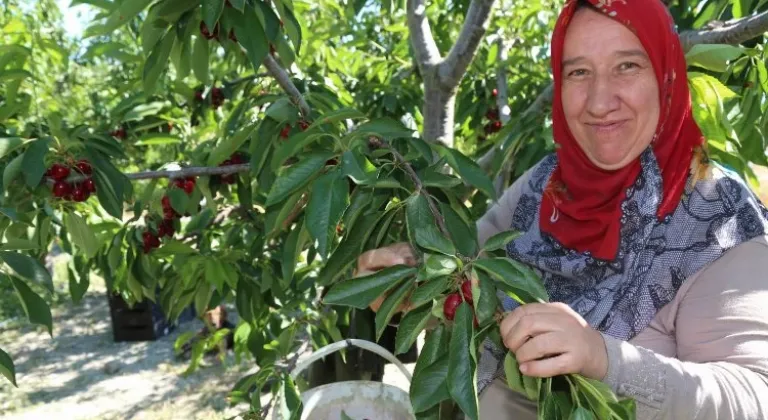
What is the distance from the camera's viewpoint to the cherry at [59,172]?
178cm

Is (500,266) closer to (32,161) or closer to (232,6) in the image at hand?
(232,6)

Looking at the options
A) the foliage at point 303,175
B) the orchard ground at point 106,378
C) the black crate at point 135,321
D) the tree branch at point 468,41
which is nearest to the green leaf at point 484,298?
the foliage at point 303,175

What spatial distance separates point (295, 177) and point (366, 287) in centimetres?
27

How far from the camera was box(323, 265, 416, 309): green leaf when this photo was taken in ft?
3.13

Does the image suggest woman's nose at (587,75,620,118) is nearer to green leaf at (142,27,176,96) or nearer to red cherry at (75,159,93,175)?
green leaf at (142,27,176,96)

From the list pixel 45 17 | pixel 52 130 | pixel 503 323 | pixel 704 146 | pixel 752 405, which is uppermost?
pixel 45 17

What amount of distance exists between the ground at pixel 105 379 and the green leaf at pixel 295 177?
3069mm

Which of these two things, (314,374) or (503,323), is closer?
(503,323)

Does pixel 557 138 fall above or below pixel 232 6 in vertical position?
below

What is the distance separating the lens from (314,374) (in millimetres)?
2715

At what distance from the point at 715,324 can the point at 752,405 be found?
0.13m

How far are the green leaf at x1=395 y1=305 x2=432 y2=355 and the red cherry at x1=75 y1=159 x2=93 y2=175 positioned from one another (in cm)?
112

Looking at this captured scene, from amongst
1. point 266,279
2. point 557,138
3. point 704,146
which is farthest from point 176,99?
point 704,146

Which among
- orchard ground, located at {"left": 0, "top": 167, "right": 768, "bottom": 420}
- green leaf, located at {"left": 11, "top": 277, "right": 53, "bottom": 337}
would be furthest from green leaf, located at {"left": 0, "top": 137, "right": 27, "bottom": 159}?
orchard ground, located at {"left": 0, "top": 167, "right": 768, "bottom": 420}
